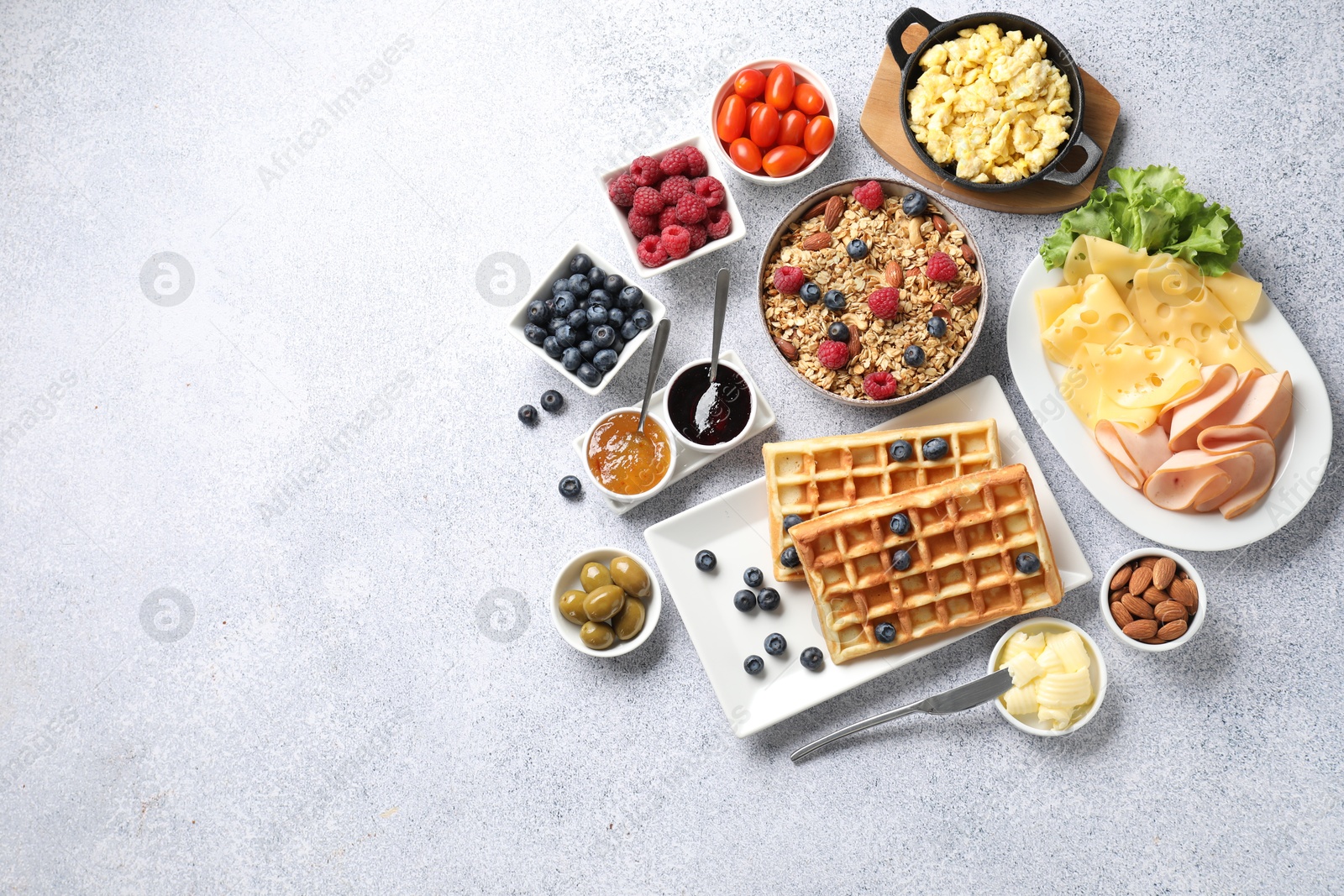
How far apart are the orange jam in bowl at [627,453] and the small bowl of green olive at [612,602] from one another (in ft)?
0.69

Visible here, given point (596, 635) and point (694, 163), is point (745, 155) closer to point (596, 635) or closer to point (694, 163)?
point (694, 163)

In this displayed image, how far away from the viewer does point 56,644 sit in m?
2.68

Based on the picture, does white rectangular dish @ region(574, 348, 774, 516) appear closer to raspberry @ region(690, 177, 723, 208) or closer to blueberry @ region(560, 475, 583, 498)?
blueberry @ region(560, 475, 583, 498)

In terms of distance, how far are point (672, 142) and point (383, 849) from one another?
93.6 inches

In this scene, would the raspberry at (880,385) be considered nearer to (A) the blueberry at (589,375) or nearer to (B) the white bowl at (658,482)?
(B) the white bowl at (658,482)

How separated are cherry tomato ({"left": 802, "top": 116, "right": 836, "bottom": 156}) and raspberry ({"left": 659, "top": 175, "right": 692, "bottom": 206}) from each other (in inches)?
16.1

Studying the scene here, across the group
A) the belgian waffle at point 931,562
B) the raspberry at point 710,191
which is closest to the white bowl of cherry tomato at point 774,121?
the raspberry at point 710,191

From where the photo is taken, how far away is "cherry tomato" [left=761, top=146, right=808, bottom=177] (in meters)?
2.39

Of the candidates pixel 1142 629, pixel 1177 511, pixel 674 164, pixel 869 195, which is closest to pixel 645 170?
pixel 674 164

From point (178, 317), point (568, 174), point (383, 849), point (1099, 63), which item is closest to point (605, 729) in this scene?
point (383, 849)

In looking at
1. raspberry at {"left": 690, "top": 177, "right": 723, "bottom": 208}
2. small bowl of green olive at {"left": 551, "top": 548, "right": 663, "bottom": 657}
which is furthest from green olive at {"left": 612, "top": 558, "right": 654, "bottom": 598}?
raspberry at {"left": 690, "top": 177, "right": 723, "bottom": 208}

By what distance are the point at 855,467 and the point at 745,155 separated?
100 cm

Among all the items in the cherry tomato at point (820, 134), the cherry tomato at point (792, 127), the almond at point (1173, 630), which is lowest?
the almond at point (1173, 630)

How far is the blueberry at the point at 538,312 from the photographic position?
2326mm
